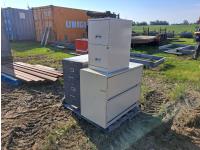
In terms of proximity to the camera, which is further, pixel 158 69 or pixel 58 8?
pixel 58 8

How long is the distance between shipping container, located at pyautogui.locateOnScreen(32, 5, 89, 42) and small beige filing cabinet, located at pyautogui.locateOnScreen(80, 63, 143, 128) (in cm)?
1090

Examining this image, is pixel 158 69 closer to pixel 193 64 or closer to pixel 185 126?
pixel 193 64

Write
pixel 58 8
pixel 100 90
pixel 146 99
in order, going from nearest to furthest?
pixel 100 90
pixel 146 99
pixel 58 8

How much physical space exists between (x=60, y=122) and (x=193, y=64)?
222 inches

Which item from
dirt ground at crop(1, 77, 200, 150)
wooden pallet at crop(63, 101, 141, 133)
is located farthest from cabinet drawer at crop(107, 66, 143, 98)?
dirt ground at crop(1, 77, 200, 150)

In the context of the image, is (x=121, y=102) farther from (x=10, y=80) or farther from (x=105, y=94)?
(x=10, y=80)

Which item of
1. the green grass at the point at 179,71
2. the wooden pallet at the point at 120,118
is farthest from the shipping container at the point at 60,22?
the wooden pallet at the point at 120,118

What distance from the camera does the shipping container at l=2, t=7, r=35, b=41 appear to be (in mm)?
15016

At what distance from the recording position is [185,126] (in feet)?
9.19

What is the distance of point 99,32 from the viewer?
2.36 m

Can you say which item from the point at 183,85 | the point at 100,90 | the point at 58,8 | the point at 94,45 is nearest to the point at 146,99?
the point at 183,85

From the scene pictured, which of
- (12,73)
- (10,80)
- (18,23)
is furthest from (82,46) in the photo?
(18,23)

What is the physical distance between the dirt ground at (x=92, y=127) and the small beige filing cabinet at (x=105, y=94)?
0.24m

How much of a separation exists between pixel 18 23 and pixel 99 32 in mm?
15569
